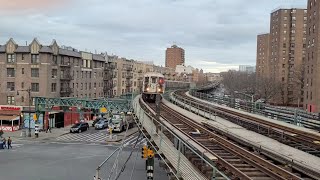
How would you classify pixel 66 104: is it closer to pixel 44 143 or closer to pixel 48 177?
pixel 44 143

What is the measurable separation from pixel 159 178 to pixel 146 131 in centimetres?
982

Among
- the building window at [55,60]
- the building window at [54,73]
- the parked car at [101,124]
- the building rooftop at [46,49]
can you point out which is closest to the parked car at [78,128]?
the parked car at [101,124]

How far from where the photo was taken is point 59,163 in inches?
1416

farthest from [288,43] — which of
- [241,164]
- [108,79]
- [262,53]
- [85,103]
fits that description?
[241,164]

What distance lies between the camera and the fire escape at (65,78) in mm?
67188

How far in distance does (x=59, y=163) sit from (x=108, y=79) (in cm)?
5434

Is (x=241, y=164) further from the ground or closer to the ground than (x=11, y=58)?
closer to the ground

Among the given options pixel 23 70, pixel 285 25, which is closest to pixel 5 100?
pixel 23 70

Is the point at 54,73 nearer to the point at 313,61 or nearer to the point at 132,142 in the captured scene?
the point at 132,142

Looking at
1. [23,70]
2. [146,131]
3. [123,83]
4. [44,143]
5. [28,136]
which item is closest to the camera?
[146,131]

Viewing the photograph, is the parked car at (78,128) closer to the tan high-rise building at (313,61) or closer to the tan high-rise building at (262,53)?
the tan high-rise building at (313,61)

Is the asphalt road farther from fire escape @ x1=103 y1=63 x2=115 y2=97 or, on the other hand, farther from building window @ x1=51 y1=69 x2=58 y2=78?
fire escape @ x1=103 y1=63 x2=115 y2=97

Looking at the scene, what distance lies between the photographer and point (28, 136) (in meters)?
53.7

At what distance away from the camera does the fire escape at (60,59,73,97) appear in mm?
67188
